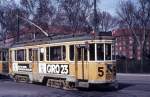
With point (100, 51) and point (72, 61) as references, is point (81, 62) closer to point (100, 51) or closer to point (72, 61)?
point (72, 61)

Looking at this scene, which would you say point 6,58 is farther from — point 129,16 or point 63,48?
point 129,16

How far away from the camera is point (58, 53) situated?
91.6ft

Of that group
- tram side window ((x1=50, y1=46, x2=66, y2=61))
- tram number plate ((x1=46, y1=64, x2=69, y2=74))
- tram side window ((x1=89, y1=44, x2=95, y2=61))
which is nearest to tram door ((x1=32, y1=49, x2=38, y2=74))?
tram number plate ((x1=46, y1=64, x2=69, y2=74))

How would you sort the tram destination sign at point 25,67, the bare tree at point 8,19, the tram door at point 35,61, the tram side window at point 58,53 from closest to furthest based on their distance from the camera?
the tram side window at point 58,53
the tram door at point 35,61
the tram destination sign at point 25,67
the bare tree at point 8,19

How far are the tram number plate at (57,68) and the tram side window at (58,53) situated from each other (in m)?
0.42

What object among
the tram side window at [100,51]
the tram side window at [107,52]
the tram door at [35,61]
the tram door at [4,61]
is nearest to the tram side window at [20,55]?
the tram door at [35,61]

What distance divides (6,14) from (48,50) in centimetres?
3814

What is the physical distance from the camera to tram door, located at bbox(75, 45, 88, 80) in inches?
1006

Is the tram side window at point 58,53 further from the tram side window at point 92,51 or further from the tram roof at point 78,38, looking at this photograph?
the tram side window at point 92,51

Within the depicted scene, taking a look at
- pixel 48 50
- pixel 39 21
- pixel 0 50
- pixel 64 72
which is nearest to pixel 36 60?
pixel 48 50

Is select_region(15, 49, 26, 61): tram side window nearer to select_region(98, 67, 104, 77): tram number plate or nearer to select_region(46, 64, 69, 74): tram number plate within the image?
select_region(46, 64, 69, 74): tram number plate

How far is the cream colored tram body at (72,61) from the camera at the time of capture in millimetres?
25266

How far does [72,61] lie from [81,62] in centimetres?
88

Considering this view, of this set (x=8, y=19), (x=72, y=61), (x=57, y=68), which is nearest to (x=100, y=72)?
(x=72, y=61)
